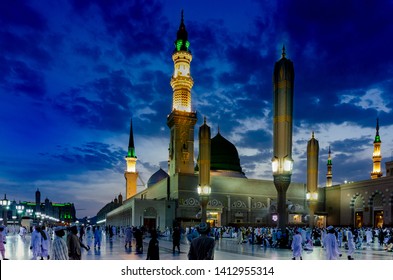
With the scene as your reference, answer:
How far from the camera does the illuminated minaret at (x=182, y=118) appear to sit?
52.2 m

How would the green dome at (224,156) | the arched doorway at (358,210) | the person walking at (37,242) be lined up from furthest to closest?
the green dome at (224,156) → the arched doorway at (358,210) → the person walking at (37,242)

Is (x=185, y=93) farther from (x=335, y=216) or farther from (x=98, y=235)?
(x=98, y=235)

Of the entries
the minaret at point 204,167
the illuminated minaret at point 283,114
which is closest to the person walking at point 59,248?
the illuminated minaret at point 283,114

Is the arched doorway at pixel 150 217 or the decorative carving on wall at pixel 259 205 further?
the decorative carving on wall at pixel 259 205

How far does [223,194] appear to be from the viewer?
4853 centimetres

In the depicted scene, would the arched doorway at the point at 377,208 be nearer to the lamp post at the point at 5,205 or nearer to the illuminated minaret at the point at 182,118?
the illuminated minaret at the point at 182,118

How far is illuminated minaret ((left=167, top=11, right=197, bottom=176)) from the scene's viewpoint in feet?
171

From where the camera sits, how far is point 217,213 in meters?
47.3

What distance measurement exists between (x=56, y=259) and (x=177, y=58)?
4804cm

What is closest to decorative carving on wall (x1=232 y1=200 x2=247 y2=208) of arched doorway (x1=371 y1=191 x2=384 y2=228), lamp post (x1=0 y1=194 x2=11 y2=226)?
arched doorway (x1=371 y1=191 x2=384 y2=228)

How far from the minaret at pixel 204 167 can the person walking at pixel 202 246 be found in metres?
31.4

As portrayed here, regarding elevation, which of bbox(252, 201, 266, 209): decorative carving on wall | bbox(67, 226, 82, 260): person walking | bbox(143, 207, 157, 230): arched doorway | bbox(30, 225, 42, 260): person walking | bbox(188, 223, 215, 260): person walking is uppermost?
bbox(188, 223, 215, 260): person walking

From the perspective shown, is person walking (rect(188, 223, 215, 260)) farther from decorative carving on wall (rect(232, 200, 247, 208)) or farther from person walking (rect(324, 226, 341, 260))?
decorative carving on wall (rect(232, 200, 247, 208))
